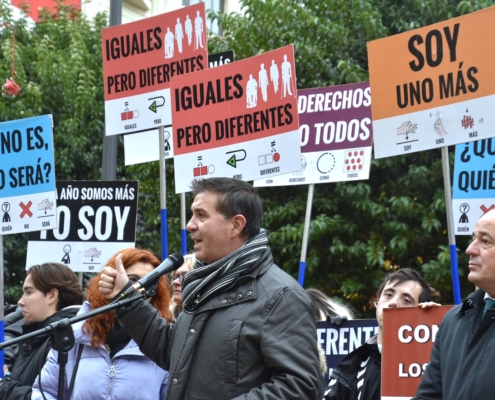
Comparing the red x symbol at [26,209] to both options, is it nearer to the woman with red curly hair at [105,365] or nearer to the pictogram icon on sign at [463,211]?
the woman with red curly hair at [105,365]

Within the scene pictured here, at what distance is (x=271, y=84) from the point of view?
23.3 feet

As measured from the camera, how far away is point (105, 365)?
5129 millimetres

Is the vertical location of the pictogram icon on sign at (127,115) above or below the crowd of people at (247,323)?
above

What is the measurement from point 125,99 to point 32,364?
296 centimetres

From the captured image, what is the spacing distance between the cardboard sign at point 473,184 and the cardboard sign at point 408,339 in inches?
93.3

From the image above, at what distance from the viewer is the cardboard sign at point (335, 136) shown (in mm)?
8039

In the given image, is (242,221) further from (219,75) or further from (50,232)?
(50,232)

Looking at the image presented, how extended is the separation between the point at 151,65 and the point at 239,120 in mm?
1189

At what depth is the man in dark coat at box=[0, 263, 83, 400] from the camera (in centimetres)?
566

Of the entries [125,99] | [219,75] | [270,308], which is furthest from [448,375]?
[125,99]

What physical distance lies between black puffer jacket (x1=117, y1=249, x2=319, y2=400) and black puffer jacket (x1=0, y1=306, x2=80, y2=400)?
5.36ft

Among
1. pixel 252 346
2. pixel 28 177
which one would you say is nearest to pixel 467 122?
pixel 252 346

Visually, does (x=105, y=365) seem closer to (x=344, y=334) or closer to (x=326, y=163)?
(x=344, y=334)

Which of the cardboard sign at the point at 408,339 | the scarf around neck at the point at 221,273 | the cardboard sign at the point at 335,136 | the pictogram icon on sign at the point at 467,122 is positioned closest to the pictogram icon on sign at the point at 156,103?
the cardboard sign at the point at 335,136
